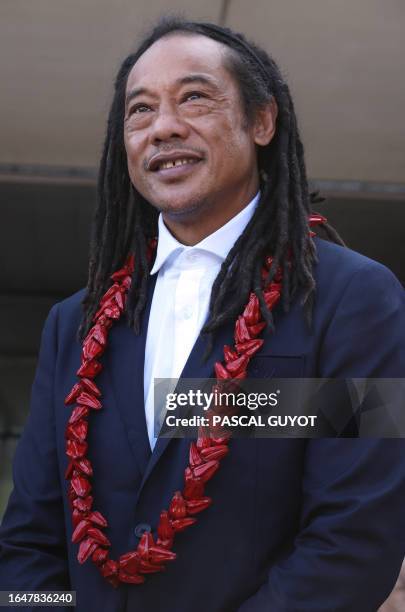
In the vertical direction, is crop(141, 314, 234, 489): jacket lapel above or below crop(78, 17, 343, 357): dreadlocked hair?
below

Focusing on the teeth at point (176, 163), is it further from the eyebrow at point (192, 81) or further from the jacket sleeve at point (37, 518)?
the jacket sleeve at point (37, 518)

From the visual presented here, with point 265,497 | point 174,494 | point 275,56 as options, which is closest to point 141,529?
point 174,494

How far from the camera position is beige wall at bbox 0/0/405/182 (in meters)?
4.18

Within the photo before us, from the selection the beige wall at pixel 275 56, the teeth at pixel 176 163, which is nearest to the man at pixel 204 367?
the teeth at pixel 176 163

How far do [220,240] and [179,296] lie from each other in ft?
0.44

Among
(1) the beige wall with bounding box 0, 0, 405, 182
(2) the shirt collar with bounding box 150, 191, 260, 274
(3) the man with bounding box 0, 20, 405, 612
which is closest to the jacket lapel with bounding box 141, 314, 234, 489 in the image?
(3) the man with bounding box 0, 20, 405, 612

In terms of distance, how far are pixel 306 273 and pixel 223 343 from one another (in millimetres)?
199

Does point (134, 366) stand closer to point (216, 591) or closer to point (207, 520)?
point (207, 520)

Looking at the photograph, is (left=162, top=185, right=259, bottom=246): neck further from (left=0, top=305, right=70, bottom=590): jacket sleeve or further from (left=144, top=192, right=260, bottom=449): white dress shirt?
(left=0, top=305, right=70, bottom=590): jacket sleeve

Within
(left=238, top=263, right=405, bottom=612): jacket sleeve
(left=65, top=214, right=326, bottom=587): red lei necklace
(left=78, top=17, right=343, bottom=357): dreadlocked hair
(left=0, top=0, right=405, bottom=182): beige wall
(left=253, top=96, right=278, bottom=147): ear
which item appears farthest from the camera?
(left=0, top=0, right=405, bottom=182): beige wall

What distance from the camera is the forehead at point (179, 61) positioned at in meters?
1.83

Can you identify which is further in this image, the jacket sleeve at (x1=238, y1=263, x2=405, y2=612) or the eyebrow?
the eyebrow

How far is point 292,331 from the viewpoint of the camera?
5.55 ft

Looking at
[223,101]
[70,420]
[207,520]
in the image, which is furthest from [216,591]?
[223,101]
